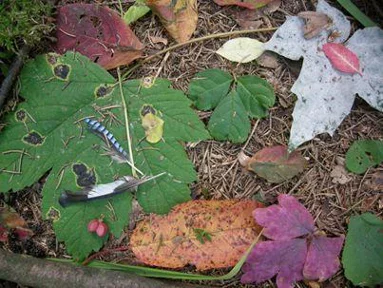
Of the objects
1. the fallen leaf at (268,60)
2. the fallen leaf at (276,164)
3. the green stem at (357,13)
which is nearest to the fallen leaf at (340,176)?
the fallen leaf at (276,164)

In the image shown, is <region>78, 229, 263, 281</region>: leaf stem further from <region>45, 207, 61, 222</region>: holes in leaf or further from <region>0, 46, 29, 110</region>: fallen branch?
<region>0, 46, 29, 110</region>: fallen branch

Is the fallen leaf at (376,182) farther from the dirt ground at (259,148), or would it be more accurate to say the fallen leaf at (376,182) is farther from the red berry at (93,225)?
the red berry at (93,225)

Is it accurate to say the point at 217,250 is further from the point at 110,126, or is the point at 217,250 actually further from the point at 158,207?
the point at 110,126

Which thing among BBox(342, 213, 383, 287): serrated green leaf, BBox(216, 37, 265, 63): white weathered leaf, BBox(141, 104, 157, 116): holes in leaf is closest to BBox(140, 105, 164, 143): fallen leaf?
BBox(141, 104, 157, 116): holes in leaf

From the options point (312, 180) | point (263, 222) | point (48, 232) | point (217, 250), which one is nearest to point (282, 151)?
point (312, 180)

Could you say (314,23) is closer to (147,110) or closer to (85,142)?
(147,110)
